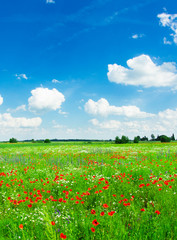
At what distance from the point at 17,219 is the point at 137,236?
2805 mm

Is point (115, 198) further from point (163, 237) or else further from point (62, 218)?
point (163, 237)

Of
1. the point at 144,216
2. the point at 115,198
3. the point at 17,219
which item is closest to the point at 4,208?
the point at 17,219

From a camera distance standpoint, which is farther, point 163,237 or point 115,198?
point 115,198

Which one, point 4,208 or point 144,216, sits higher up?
point 144,216

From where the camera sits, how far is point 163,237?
331cm

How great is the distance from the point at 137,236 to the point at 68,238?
1.20 meters

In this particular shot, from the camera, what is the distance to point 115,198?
571 cm

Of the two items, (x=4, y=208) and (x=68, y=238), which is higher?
(x=68, y=238)

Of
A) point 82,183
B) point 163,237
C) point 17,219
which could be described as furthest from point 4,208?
point 163,237

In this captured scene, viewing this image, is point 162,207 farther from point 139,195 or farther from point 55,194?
point 55,194

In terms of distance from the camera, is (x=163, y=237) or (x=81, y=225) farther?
(x=81, y=225)

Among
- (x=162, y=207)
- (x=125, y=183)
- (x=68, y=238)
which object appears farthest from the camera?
(x=125, y=183)

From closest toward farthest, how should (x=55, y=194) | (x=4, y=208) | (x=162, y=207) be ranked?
(x=162, y=207), (x=4, y=208), (x=55, y=194)

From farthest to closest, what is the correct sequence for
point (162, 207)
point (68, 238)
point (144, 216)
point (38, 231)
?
point (162, 207) → point (144, 216) → point (38, 231) → point (68, 238)
